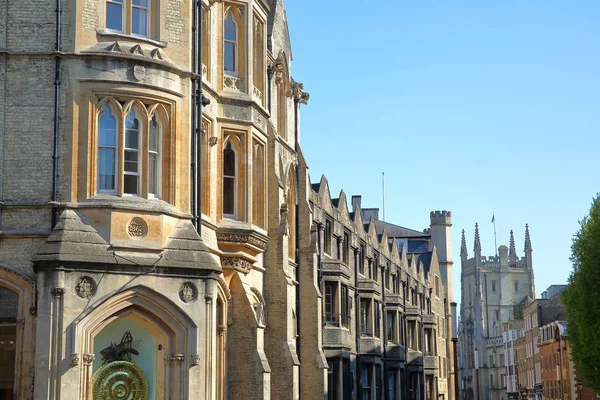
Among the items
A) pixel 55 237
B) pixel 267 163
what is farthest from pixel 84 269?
pixel 267 163

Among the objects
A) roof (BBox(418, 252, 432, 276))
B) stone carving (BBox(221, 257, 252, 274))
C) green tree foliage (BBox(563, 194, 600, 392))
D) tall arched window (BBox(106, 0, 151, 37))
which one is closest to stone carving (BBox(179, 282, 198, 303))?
stone carving (BBox(221, 257, 252, 274))

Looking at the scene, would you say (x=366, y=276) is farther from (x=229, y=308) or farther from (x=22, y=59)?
(x=22, y=59)

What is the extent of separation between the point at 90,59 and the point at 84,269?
5.11 meters

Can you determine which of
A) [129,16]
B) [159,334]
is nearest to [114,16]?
[129,16]

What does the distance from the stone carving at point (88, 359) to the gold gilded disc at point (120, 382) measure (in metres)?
0.39

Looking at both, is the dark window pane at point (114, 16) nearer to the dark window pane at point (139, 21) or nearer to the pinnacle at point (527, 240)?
the dark window pane at point (139, 21)

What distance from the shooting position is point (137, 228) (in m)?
23.6

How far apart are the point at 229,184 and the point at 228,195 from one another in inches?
12.5

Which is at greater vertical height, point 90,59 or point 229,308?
point 90,59

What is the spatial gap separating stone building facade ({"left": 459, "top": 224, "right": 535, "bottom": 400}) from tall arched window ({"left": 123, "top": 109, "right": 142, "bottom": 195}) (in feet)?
515

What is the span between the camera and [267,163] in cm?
3130

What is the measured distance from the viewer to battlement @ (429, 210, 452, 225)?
3762 inches

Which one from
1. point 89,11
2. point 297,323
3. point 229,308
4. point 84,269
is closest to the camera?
point 84,269

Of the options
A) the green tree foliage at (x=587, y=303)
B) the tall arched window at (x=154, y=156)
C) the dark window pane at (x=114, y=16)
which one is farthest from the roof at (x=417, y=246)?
the dark window pane at (x=114, y=16)
